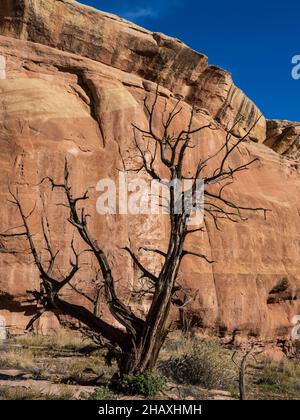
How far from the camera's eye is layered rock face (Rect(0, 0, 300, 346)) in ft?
59.0

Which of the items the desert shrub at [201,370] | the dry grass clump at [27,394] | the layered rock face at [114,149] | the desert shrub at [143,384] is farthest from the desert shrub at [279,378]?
the dry grass clump at [27,394]

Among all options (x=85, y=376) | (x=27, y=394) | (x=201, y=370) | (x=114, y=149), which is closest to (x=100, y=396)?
(x=27, y=394)

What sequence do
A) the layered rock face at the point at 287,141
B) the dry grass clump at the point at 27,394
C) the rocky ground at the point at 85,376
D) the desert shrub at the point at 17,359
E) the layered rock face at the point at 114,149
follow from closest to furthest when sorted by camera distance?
the dry grass clump at the point at 27,394
the rocky ground at the point at 85,376
the desert shrub at the point at 17,359
the layered rock face at the point at 114,149
the layered rock face at the point at 287,141

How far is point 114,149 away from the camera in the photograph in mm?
20156

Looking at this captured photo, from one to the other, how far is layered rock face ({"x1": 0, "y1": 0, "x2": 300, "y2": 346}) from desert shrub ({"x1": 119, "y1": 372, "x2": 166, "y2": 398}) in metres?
7.79

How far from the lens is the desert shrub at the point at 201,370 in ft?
36.4

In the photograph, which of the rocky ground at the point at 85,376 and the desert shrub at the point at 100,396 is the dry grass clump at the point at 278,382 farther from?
the desert shrub at the point at 100,396

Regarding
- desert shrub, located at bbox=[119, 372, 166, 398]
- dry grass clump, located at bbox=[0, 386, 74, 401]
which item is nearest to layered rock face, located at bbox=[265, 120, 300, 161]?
desert shrub, located at bbox=[119, 372, 166, 398]

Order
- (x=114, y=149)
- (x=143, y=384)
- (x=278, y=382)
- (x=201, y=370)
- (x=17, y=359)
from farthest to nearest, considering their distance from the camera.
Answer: (x=114, y=149), (x=278, y=382), (x=17, y=359), (x=201, y=370), (x=143, y=384)

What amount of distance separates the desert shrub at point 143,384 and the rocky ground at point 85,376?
107 mm

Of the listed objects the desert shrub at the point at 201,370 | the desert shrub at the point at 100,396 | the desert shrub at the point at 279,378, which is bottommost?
the desert shrub at the point at 279,378

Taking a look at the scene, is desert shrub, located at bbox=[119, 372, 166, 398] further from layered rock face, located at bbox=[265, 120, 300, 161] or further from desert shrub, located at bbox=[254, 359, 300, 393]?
layered rock face, located at bbox=[265, 120, 300, 161]

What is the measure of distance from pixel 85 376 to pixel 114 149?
11.1m

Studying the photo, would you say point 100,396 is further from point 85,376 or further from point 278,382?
point 278,382
